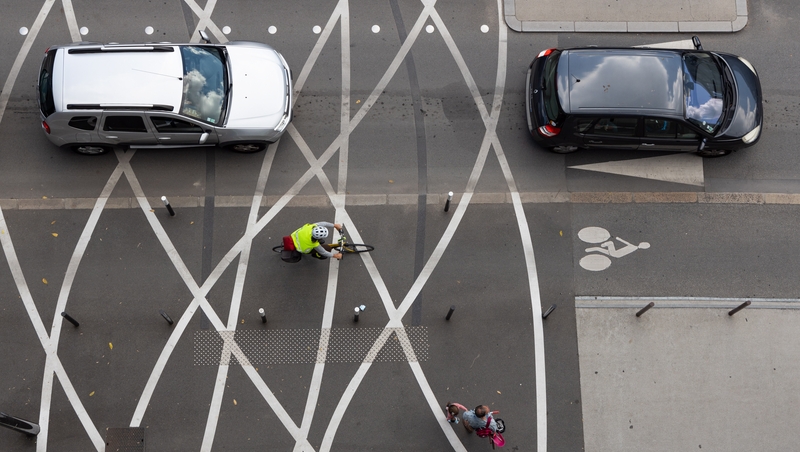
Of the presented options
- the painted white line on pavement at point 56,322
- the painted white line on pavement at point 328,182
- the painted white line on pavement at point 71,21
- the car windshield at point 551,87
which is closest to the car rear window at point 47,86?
the painted white line on pavement at point 71,21

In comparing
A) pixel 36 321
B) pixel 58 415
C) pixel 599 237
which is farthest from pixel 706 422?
pixel 36 321

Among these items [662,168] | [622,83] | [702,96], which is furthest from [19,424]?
[702,96]

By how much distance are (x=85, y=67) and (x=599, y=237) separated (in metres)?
10.8

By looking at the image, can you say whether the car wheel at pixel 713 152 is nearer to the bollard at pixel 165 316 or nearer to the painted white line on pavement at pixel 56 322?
the bollard at pixel 165 316

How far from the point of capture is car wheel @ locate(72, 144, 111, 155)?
474 inches

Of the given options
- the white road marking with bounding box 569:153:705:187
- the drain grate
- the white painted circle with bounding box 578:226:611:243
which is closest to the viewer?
the drain grate

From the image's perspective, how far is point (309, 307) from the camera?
11.8 m

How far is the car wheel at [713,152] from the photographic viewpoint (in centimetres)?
1252

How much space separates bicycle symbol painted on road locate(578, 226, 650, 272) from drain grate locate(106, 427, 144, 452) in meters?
9.31

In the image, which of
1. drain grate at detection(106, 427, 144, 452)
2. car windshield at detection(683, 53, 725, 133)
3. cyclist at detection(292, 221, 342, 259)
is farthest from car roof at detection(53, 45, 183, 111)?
car windshield at detection(683, 53, 725, 133)

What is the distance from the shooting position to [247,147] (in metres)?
12.3

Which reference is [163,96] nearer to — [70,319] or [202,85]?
[202,85]

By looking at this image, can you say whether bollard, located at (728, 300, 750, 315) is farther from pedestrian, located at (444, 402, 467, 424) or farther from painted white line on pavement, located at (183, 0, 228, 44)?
painted white line on pavement, located at (183, 0, 228, 44)

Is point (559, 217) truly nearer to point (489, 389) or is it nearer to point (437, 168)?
point (437, 168)
